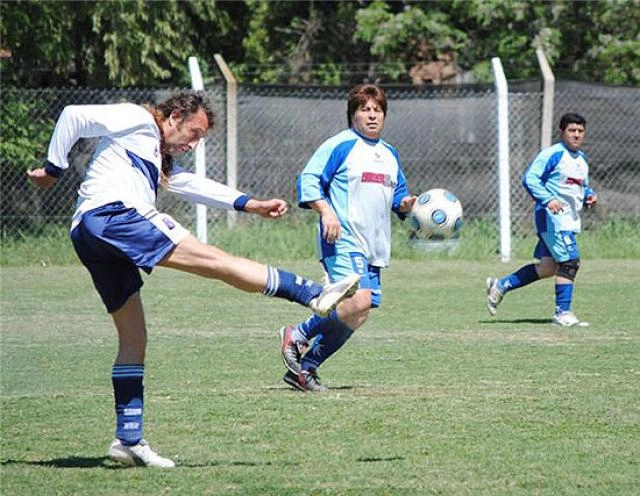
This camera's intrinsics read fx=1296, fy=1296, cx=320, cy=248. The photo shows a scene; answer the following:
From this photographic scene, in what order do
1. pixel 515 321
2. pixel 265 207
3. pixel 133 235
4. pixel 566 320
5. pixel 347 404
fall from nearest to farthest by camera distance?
pixel 133 235, pixel 265 207, pixel 347 404, pixel 566 320, pixel 515 321

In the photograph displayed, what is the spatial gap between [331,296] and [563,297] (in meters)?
5.65

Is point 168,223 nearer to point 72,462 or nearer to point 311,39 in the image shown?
point 72,462

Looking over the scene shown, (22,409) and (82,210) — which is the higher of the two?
(82,210)

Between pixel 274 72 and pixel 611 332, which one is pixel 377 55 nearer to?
pixel 274 72

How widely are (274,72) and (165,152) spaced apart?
1783cm

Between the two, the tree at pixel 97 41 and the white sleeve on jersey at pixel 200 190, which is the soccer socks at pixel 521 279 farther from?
the tree at pixel 97 41

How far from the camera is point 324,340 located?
7.61m

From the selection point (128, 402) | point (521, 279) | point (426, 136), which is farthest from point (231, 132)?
point (128, 402)

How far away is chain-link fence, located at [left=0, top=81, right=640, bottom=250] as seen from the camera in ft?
56.3

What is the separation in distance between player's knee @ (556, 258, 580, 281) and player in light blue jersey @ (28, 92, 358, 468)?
18.5ft

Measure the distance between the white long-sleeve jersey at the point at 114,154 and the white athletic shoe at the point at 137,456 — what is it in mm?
1008

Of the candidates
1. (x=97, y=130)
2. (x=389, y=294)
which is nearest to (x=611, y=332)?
(x=389, y=294)

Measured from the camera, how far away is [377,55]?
2305cm

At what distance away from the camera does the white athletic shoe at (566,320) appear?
10797mm
